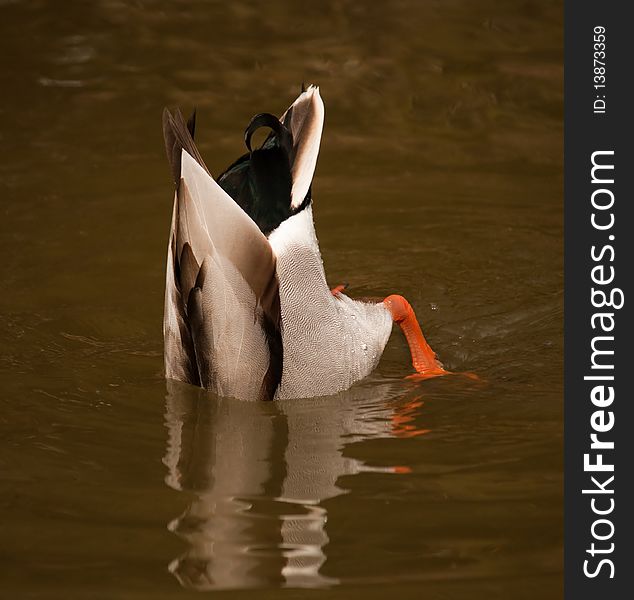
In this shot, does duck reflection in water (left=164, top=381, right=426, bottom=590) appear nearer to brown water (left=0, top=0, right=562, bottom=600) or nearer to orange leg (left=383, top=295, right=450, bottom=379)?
brown water (left=0, top=0, right=562, bottom=600)

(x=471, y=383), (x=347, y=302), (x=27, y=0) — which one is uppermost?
(x=27, y=0)

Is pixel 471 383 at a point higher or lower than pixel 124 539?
higher

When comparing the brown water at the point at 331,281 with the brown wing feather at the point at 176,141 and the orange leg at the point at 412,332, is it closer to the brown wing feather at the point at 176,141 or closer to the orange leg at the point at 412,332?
the orange leg at the point at 412,332

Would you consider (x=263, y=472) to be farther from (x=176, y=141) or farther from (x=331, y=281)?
(x=331, y=281)

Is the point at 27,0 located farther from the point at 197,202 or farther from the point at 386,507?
the point at 386,507

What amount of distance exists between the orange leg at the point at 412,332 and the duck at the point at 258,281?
26 centimetres

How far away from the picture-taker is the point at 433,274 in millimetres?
6254

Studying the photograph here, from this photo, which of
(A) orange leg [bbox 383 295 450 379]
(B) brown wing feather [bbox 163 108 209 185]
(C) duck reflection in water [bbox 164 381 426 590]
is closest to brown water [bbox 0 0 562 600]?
(C) duck reflection in water [bbox 164 381 426 590]

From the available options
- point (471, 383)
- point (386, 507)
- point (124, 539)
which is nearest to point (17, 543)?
point (124, 539)

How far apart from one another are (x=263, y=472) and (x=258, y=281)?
2.36 feet

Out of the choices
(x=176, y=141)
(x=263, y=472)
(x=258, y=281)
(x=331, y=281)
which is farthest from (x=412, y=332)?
(x=176, y=141)

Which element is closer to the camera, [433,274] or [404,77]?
[433,274]

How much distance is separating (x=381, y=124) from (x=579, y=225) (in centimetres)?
212

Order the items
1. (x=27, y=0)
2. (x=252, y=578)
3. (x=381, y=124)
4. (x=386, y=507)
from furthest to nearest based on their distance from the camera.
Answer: (x=27, y=0), (x=381, y=124), (x=386, y=507), (x=252, y=578)
